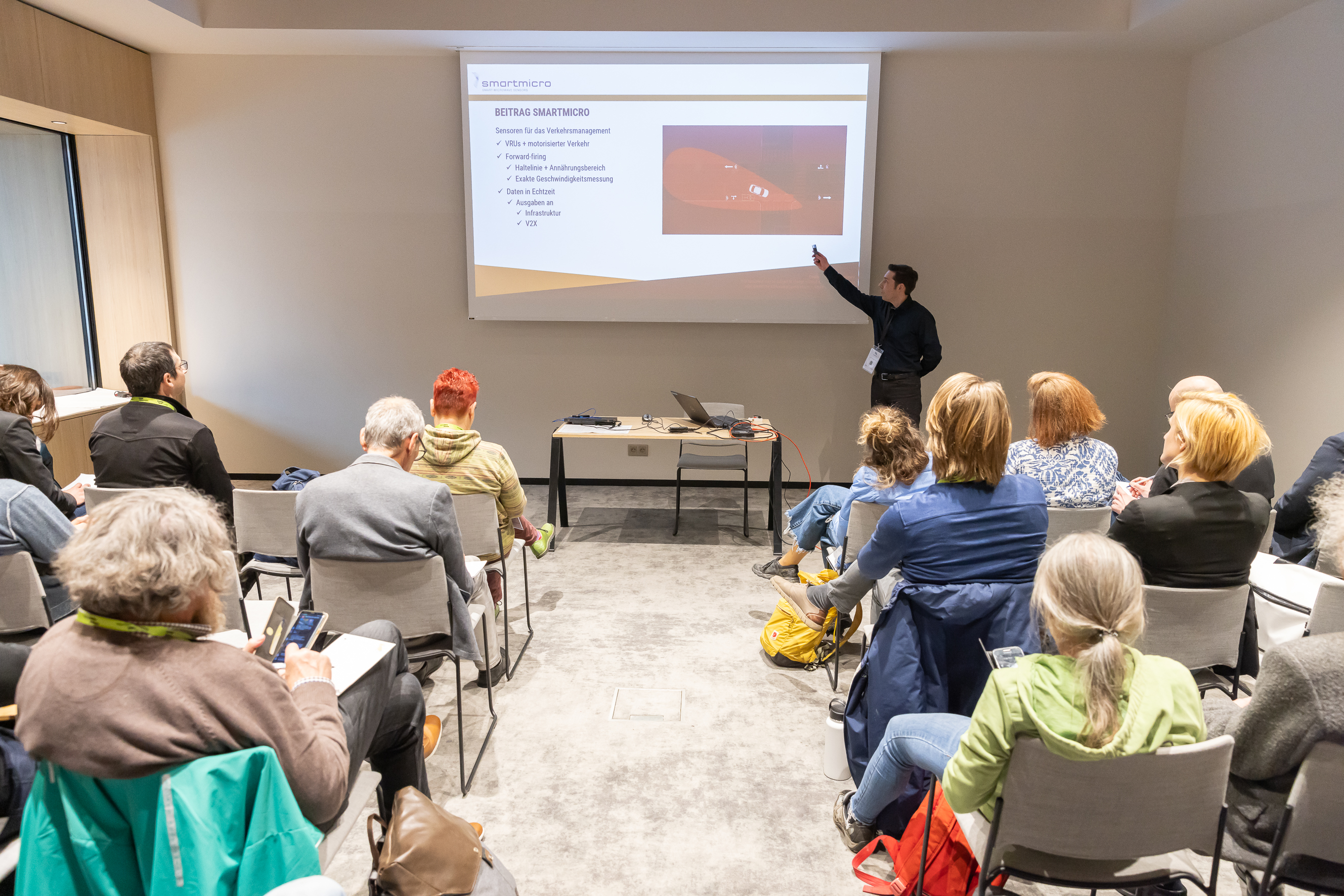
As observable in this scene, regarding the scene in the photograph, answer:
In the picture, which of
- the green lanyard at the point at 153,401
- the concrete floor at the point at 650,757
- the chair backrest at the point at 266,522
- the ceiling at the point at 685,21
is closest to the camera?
the concrete floor at the point at 650,757

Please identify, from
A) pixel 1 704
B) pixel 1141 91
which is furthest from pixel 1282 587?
pixel 1141 91

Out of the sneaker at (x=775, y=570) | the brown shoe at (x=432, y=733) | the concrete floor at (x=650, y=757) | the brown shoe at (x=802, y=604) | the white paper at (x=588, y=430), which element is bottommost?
the concrete floor at (x=650, y=757)

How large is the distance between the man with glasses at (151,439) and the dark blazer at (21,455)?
17cm

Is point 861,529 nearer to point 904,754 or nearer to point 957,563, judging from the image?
point 957,563

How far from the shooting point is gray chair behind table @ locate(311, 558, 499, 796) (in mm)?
2174

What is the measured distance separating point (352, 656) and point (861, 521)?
170cm

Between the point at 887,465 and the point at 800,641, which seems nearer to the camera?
the point at 887,465

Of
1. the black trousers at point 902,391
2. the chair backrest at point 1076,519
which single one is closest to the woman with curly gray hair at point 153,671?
the chair backrest at point 1076,519

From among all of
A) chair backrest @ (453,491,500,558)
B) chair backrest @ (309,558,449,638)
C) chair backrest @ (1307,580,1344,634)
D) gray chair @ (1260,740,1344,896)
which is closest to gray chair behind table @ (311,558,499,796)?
chair backrest @ (309,558,449,638)

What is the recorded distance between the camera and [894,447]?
2740mm

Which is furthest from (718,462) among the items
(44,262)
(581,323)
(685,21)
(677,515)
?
(44,262)

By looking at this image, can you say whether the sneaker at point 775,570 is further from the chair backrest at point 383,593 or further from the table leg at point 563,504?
the chair backrest at point 383,593

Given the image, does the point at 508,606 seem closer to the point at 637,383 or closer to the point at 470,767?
the point at 470,767

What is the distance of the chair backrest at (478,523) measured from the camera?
2846mm
